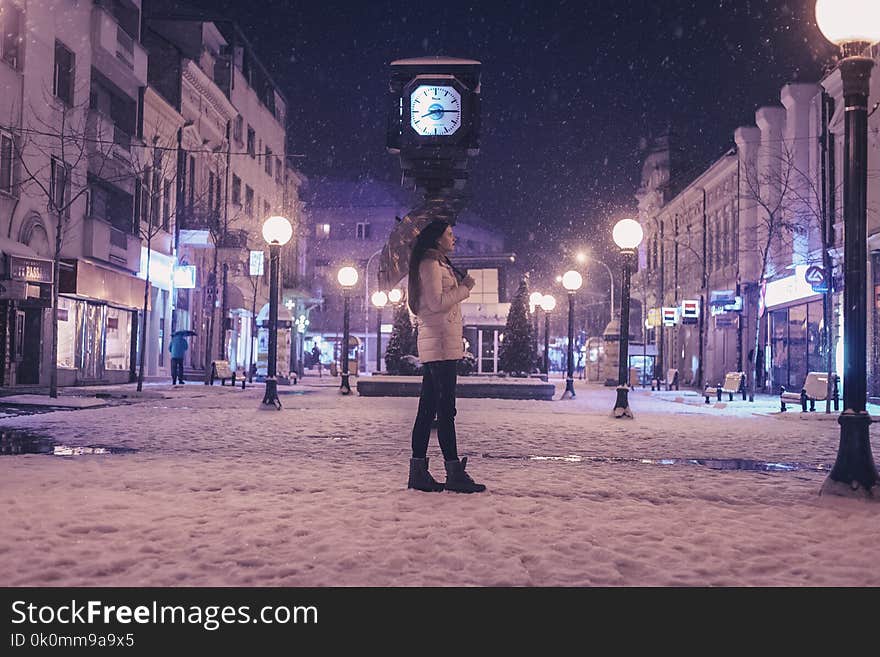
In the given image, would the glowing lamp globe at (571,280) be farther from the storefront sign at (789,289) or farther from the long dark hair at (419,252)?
the long dark hair at (419,252)

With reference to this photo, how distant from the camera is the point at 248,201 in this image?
4669cm

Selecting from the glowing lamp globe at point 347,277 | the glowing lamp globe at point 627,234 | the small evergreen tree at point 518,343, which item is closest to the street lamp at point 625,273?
the glowing lamp globe at point 627,234

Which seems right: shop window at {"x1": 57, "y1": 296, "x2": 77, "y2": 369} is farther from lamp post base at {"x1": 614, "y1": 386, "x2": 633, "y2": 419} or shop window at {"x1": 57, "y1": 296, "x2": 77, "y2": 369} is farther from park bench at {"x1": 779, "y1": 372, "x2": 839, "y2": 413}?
park bench at {"x1": 779, "y1": 372, "x2": 839, "y2": 413}

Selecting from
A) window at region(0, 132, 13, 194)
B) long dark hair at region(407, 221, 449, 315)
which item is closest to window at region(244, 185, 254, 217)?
window at region(0, 132, 13, 194)

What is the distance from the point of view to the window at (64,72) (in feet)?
79.7

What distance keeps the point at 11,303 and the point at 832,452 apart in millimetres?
19809

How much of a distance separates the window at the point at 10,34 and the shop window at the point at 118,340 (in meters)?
8.88

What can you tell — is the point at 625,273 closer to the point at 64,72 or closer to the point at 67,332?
the point at 67,332

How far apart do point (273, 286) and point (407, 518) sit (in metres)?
10.5

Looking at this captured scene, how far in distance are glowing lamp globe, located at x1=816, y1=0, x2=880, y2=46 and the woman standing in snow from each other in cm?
321

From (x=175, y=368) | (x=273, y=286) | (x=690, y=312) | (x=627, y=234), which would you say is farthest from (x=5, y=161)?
(x=690, y=312)

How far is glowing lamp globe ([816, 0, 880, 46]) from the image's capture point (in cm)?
618

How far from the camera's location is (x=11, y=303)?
21984 mm
